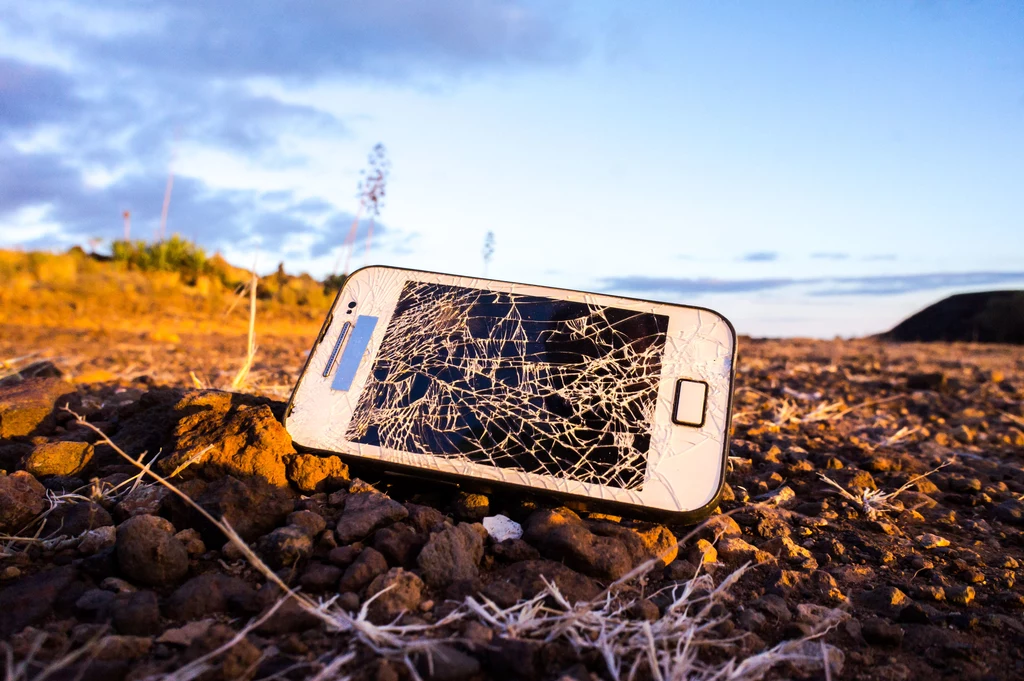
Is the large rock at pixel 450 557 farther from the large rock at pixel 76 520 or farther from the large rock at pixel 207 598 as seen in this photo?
the large rock at pixel 76 520

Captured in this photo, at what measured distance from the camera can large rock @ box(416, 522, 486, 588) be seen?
1777mm

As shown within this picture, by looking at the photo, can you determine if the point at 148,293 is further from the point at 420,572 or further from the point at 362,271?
the point at 420,572

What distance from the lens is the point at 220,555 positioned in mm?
1914

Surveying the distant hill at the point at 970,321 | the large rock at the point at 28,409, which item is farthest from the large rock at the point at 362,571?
the distant hill at the point at 970,321

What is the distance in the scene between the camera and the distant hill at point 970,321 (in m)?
17.0

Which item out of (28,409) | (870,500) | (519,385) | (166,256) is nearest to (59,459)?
(28,409)

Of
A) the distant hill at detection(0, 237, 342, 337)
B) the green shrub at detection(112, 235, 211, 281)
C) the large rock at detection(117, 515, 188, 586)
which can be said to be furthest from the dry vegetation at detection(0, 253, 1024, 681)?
the green shrub at detection(112, 235, 211, 281)

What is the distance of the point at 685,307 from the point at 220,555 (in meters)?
1.57

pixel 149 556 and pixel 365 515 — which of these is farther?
pixel 365 515

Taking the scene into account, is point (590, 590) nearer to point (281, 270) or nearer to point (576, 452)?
point (576, 452)

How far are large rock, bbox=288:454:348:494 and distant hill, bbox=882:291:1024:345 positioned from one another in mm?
17900

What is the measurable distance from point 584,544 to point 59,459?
1.73 metres

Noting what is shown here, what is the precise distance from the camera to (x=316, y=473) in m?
2.21

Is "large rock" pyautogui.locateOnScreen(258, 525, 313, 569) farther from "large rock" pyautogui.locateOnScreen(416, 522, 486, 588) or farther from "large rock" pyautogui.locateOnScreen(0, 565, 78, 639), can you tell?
"large rock" pyautogui.locateOnScreen(0, 565, 78, 639)
